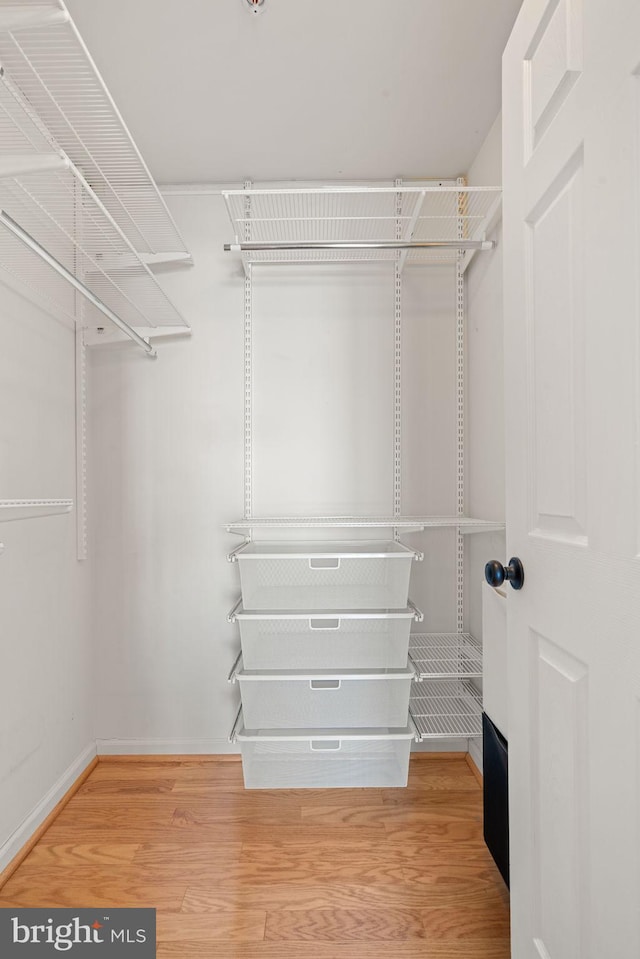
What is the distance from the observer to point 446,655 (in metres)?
2.20

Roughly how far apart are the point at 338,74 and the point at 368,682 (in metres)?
1.76

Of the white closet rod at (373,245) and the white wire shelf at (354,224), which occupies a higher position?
the white wire shelf at (354,224)

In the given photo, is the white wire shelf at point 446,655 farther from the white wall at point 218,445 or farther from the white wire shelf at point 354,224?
the white wire shelf at point 354,224

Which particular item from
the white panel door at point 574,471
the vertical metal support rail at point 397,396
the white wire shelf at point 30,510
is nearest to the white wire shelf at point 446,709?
the vertical metal support rail at point 397,396

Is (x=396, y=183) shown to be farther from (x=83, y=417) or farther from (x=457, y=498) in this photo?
(x=83, y=417)

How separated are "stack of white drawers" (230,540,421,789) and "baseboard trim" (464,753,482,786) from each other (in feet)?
1.08

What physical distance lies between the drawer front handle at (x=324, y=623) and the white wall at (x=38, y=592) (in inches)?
32.3

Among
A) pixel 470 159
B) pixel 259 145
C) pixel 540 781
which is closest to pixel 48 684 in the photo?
pixel 540 781

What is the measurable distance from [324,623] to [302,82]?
158cm

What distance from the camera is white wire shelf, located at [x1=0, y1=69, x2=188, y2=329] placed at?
125cm

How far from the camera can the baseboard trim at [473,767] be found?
210cm

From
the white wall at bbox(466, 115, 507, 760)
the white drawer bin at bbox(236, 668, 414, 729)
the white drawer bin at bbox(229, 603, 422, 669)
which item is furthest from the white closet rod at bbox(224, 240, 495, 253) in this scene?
the white drawer bin at bbox(236, 668, 414, 729)

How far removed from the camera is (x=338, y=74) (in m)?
1.69

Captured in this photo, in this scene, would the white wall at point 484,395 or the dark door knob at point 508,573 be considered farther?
the white wall at point 484,395
